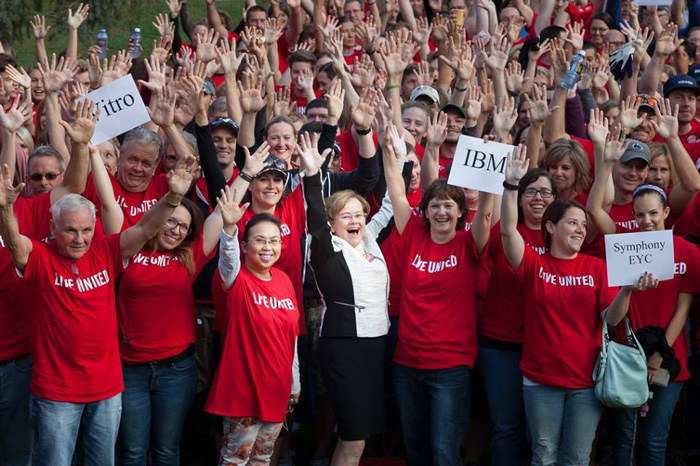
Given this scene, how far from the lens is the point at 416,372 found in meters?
6.27

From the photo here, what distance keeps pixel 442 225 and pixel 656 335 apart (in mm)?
1448

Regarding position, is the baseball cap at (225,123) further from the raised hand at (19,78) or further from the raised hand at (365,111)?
the raised hand at (19,78)

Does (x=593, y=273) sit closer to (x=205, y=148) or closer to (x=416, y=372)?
(x=416, y=372)

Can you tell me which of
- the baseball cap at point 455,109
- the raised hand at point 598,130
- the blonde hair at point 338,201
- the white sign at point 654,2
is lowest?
the blonde hair at point 338,201

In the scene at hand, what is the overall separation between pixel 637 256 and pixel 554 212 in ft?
1.82

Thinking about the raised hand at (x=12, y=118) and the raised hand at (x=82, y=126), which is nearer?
the raised hand at (x=82, y=126)

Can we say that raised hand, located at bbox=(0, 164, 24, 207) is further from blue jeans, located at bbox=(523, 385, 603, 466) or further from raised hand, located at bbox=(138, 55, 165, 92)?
blue jeans, located at bbox=(523, 385, 603, 466)

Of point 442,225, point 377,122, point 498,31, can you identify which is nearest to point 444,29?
point 498,31

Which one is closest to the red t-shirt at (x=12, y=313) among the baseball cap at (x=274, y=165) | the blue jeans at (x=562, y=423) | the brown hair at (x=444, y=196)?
the baseball cap at (x=274, y=165)

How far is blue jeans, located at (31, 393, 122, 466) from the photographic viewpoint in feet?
18.3

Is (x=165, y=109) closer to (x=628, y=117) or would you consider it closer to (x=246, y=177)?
(x=246, y=177)

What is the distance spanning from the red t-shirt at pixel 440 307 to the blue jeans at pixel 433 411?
77mm

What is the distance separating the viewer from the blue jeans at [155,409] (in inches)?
238

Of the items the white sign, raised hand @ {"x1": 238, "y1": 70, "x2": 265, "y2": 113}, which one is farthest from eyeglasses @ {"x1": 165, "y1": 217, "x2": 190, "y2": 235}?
the white sign
